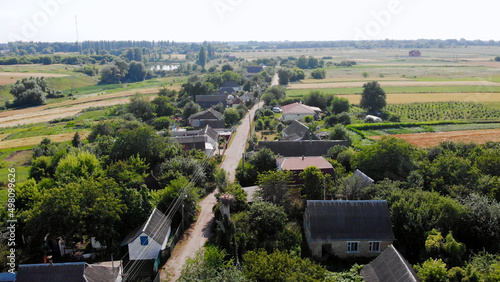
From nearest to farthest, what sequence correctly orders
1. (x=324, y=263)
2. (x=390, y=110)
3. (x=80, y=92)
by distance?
(x=324, y=263)
(x=390, y=110)
(x=80, y=92)

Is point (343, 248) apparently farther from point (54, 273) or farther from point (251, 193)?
point (54, 273)

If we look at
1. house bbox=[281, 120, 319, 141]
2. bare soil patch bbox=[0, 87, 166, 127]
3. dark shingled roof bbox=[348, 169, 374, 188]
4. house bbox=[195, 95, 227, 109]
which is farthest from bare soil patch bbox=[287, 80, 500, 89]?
dark shingled roof bbox=[348, 169, 374, 188]

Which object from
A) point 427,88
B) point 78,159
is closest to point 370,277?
point 78,159

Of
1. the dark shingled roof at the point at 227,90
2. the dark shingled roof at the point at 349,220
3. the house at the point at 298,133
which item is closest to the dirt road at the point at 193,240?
the dark shingled roof at the point at 349,220

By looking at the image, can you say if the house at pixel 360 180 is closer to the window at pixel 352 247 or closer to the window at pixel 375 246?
the window at pixel 375 246

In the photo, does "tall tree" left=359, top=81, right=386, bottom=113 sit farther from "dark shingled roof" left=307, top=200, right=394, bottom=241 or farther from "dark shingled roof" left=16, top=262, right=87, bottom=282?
"dark shingled roof" left=16, top=262, right=87, bottom=282

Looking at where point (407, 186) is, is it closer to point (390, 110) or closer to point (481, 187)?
point (481, 187)
